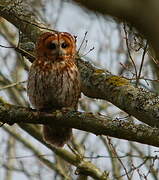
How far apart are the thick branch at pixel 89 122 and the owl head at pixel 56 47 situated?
6.19ft

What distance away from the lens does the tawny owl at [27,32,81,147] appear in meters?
4.28

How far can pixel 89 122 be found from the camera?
8.46 feet

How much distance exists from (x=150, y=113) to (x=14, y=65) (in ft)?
20.4

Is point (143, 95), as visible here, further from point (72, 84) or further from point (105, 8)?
point (105, 8)

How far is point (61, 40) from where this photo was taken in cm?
468

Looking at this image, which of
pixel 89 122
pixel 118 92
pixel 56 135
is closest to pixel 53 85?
pixel 56 135

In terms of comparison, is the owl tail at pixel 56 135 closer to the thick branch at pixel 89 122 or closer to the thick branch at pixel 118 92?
the thick branch at pixel 118 92

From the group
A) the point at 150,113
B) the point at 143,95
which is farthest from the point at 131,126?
the point at 143,95

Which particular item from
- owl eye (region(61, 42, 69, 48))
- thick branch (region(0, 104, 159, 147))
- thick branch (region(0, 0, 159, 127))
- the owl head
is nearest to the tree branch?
thick branch (region(0, 104, 159, 147))

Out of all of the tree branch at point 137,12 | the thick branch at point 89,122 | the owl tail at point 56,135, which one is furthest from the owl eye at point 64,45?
the tree branch at point 137,12

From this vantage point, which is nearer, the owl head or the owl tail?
the owl tail

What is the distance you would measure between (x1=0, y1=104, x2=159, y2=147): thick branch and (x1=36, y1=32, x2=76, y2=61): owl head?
1.89 metres

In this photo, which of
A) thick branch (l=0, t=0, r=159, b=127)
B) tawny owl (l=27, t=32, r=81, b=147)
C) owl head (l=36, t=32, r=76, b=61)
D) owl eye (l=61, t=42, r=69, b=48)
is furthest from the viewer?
owl eye (l=61, t=42, r=69, b=48)

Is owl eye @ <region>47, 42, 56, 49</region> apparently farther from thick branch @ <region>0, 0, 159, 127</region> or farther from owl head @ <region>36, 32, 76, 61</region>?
thick branch @ <region>0, 0, 159, 127</region>
